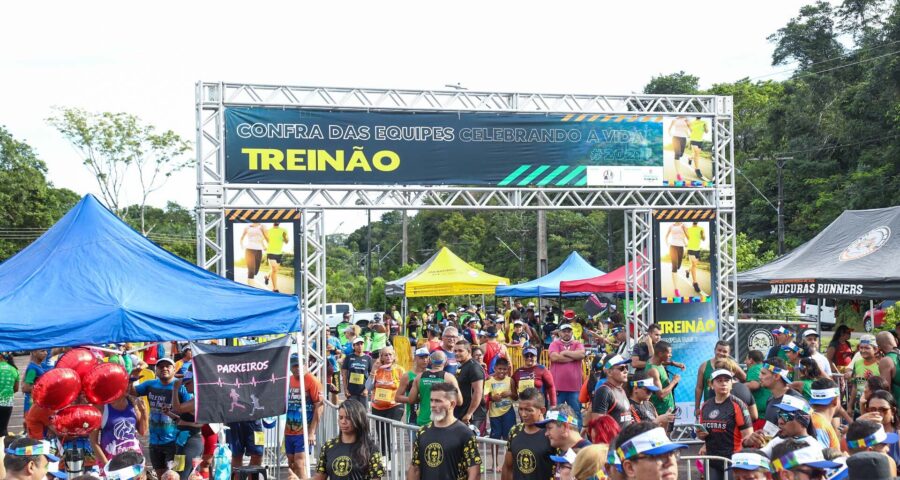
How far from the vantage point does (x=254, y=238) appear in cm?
1500

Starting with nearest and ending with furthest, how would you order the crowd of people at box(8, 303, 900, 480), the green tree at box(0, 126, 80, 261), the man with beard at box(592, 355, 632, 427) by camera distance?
the crowd of people at box(8, 303, 900, 480), the man with beard at box(592, 355, 632, 427), the green tree at box(0, 126, 80, 261)

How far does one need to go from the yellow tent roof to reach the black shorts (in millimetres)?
16788

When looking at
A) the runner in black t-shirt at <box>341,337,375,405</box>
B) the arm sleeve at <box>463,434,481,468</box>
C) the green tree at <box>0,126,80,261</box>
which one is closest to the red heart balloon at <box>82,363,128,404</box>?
the arm sleeve at <box>463,434,481,468</box>

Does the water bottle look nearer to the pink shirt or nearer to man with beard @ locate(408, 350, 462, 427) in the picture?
man with beard @ locate(408, 350, 462, 427)

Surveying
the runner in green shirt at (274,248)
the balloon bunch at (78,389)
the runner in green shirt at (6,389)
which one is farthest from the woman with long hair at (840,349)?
the runner in green shirt at (6,389)

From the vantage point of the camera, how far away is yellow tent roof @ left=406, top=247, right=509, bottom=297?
27.7m

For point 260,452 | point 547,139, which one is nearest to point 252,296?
point 260,452

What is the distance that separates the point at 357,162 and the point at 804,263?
7.55m

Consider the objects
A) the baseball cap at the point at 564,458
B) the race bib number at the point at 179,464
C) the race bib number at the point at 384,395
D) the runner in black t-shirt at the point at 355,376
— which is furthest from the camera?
the runner in black t-shirt at the point at 355,376

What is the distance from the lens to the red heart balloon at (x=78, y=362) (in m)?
9.27

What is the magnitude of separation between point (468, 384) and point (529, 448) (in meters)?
5.04

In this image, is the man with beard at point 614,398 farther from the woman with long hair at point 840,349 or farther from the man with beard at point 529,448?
the woman with long hair at point 840,349

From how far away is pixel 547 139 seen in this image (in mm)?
16656

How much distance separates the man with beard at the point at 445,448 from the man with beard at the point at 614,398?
1.95m
